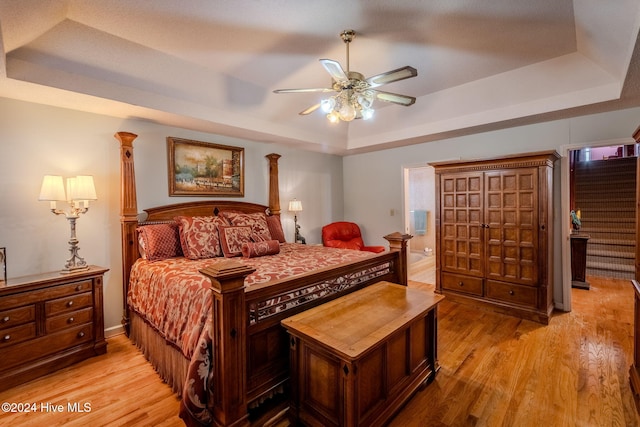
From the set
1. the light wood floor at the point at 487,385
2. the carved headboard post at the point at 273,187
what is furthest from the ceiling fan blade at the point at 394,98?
the carved headboard post at the point at 273,187

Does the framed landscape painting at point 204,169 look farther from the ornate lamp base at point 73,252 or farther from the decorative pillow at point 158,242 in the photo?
the ornate lamp base at point 73,252

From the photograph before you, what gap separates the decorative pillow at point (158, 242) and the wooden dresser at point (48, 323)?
1.40 feet

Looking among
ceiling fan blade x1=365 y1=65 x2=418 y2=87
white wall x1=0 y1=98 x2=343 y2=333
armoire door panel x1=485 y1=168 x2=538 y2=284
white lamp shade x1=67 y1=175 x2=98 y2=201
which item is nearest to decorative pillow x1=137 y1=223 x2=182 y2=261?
white wall x1=0 y1=98 x2=343 y2=333

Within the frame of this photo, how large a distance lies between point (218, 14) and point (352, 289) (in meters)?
2.37

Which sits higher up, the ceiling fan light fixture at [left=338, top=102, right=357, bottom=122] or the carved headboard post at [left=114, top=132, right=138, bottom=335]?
the ceiling fan light fixture at [left=338, top=102, right=357, bottom=122]

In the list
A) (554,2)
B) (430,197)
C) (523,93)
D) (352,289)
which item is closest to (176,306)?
(352,289)

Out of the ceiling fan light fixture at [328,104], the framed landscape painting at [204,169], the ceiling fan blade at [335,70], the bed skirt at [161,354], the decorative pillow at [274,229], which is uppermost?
the ceiling fan blade at [335,70]

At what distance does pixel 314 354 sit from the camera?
5.42ft

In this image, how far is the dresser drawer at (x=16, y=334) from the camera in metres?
2.09

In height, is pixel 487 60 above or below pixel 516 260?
above

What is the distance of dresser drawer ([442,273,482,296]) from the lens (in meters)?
3.57

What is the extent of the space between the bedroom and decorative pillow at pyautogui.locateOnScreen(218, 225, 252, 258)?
0.98 m

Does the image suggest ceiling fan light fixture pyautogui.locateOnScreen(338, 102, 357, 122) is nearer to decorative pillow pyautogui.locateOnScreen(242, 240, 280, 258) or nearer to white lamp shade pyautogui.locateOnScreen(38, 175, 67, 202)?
decorative pillow pyautogui.locateOnScreen(242, 240, 280, 258)

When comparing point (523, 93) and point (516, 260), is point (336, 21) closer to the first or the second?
point (523, 93)
